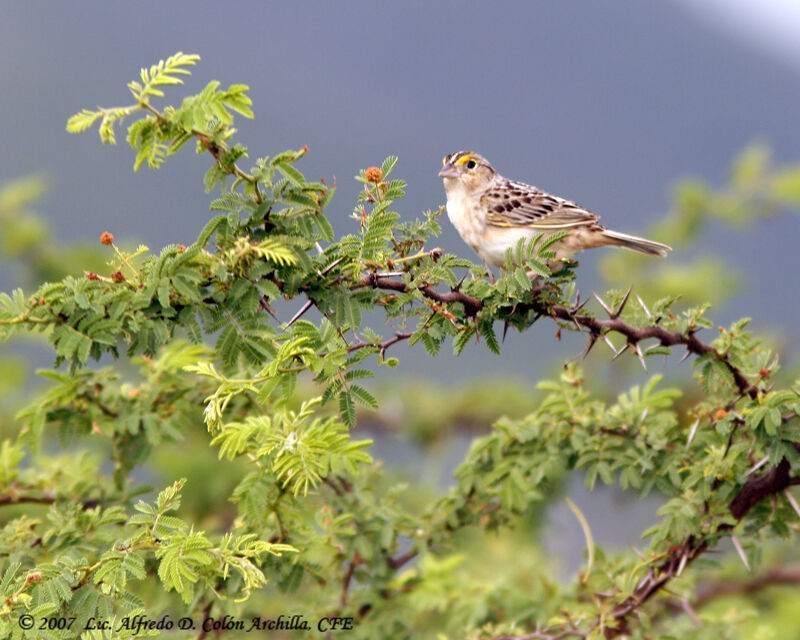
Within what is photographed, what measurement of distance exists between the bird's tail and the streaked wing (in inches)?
6.2

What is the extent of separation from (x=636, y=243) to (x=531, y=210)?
0.72 metres

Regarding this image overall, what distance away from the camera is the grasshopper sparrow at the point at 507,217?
5406mm

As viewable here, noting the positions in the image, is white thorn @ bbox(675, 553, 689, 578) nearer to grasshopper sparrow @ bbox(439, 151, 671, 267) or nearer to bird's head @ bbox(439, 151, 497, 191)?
grasshopper sparrow @ bbox(439, 151, 671, 267)

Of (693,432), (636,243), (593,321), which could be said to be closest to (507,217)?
(636,243)

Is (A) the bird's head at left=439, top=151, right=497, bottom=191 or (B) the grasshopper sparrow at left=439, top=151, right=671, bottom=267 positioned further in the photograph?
(A) the bird's head at left=439, top=151, right=497, bottom=191

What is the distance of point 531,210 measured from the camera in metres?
5.71

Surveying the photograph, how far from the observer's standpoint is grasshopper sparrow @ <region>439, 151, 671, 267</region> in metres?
5.41

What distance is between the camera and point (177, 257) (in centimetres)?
283

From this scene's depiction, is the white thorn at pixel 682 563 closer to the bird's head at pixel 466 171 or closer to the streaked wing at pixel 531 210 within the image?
the streaked wing at pixel 531 210

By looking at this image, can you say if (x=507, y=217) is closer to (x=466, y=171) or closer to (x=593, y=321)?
(x=466, y=171)

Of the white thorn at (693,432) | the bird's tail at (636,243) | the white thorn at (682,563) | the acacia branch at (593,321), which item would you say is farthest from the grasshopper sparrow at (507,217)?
the white thorn at (682,563)

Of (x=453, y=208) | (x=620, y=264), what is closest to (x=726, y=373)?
(x=453, y=208)

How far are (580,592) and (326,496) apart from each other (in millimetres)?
1390

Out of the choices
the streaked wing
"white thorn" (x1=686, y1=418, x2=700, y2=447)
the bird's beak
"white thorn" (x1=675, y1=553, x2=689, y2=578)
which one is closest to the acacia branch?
"white thorn" (x1=686, y1=418, x2=700, y2=447)
